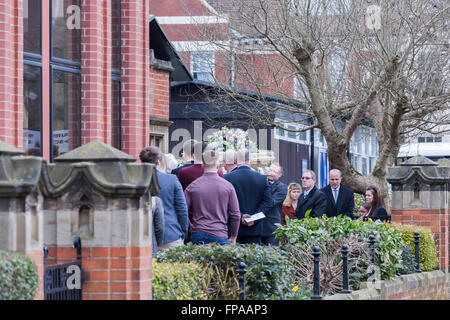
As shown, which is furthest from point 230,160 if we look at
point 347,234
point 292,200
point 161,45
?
point 161,45

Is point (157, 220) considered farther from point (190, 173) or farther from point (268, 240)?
point (268, 240)

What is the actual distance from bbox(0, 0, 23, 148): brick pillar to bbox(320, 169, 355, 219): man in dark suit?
4624 millimetres

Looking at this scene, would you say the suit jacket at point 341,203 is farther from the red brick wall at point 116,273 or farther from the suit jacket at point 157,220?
the red brick wall at point 116,273

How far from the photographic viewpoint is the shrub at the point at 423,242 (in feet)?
42.1

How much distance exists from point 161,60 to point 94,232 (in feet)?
45.9

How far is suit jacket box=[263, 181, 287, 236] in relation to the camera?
1193 centimetres

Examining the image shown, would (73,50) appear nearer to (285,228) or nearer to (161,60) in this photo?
(285,228)

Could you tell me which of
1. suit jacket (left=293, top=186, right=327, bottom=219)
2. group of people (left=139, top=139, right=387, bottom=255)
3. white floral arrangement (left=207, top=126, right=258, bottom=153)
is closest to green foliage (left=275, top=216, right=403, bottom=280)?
group of people (left=139, top=139, right=387, bottom=255)

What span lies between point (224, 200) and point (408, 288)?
2.86 metres

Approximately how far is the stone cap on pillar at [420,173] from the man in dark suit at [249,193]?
273cm

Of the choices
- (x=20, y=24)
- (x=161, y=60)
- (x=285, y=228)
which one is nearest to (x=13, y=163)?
(x=285, y=228)

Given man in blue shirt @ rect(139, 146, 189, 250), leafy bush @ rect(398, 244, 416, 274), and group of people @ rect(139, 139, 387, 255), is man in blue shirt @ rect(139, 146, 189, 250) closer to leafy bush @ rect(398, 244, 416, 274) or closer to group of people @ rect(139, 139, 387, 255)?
group of people @ rect(139, 139, 387, 255)

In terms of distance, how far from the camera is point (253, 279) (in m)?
8.72

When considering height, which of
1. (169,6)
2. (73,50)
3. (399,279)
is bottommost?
(399,279)
